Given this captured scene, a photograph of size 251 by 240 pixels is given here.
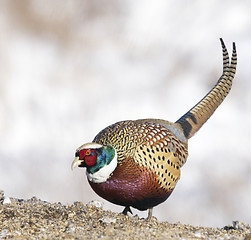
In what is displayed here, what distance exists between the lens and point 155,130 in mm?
5949

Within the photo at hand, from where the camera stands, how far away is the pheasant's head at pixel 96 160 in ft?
17.3

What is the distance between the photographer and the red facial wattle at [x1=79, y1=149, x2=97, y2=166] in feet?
17.2

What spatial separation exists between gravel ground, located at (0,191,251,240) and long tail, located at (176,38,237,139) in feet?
5.16

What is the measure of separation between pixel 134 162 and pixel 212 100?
2156 mm

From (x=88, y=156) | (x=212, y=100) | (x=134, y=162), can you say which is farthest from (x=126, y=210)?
(x=212, y=100)

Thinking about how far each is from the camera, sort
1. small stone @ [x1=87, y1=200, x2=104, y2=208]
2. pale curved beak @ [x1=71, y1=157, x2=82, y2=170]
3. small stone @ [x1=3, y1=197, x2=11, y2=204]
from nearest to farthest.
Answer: pale curved beak @ [x1=71, y1=157, x2=82, y2=170] < small stone @ [x1=87, y1=200, x2=104, y2=208] < small stone @ [x1=3, y1=197, x2=11, y2=204]

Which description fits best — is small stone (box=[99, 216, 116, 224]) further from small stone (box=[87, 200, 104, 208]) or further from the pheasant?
small stone (box=[87, 200, 104, 208])

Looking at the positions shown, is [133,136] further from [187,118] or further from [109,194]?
[187,118]

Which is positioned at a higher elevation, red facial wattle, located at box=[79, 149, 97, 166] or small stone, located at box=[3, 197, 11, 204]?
small stone, located at box=[3, 197, 11, 204]

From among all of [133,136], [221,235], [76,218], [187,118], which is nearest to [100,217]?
[76,218]

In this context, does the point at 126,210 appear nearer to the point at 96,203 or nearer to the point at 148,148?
the point at 96,203

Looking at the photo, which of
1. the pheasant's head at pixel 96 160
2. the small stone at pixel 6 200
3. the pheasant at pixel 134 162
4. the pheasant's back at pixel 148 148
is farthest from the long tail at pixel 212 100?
the small stone at pixel 6 200

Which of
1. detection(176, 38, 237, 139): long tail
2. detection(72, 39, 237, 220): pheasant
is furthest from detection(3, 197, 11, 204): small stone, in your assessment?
detection(176, 38, 237, 139): long tail

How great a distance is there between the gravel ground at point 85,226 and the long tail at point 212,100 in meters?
1.57
